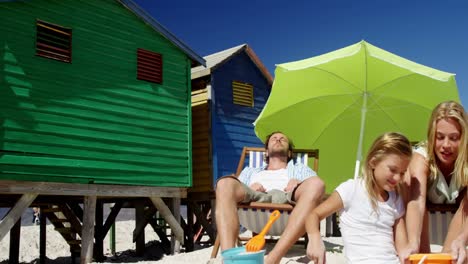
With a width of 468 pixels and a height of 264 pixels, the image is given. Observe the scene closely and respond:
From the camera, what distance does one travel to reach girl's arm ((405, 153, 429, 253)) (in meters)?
2.97

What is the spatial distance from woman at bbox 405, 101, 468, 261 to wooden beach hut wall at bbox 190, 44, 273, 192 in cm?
932

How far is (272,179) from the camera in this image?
5414 mm

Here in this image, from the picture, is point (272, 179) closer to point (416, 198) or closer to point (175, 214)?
point (416, 198)

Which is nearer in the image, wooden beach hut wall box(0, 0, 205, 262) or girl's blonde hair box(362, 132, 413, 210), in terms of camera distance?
girl's blonde hair box(362, 132, 413, 210)

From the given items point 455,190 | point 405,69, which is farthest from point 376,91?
point 455,190

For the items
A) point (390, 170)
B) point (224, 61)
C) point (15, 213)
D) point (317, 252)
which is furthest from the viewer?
point (224, 61)

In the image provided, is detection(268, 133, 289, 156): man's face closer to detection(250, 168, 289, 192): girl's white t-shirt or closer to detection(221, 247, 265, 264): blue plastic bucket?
detection(250, 168, 289, 192): girl's white t-shirt

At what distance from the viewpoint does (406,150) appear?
2893 millimetres

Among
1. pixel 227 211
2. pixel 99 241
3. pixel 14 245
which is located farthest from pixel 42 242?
pixel 227 211

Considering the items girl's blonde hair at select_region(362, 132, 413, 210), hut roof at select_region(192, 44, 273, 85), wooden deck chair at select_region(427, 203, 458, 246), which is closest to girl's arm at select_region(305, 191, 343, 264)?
girl's blonde hair at select_region(362, 132, 413, 210)

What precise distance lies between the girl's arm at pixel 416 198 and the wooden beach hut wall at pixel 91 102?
6886 mm

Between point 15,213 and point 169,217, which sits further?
point 169,217

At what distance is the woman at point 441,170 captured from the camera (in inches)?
120

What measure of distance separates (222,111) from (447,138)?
32.6 ft
